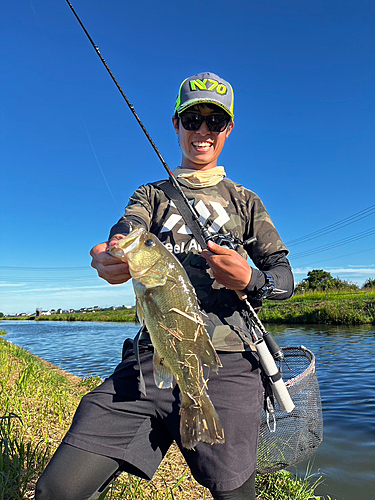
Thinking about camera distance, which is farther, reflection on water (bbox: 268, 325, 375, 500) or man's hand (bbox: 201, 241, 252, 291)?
reflection on water (bbox: 268, 325, 375, 500)

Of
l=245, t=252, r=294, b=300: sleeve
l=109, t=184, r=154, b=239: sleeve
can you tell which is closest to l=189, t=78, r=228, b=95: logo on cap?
l=109, t=184, r=154, b=239: sleeve

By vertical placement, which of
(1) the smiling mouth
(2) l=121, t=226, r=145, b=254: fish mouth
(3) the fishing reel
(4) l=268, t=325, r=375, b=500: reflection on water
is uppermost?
(1) the smiling mouth

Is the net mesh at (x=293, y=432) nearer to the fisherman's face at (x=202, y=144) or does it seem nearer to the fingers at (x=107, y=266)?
the fisherman's face at (x=202, y=144)

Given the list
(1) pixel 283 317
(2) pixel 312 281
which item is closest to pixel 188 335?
(1) pixel 283 317

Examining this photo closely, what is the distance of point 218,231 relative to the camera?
2967 millimetres

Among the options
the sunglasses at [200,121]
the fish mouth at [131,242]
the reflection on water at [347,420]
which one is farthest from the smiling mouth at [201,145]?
the reflection on water at [347,420]

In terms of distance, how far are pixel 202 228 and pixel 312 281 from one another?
59650 millimetres

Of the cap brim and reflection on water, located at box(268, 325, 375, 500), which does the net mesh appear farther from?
the cap brim

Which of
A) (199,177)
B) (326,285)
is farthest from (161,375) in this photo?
(326,285)

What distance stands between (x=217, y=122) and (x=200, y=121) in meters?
0.15

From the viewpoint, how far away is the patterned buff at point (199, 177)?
10.2 feet

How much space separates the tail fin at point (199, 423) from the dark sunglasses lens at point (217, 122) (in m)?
2.12

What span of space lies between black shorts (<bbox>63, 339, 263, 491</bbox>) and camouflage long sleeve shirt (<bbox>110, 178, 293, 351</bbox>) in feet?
0.84

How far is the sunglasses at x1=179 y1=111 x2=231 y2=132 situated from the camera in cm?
313
